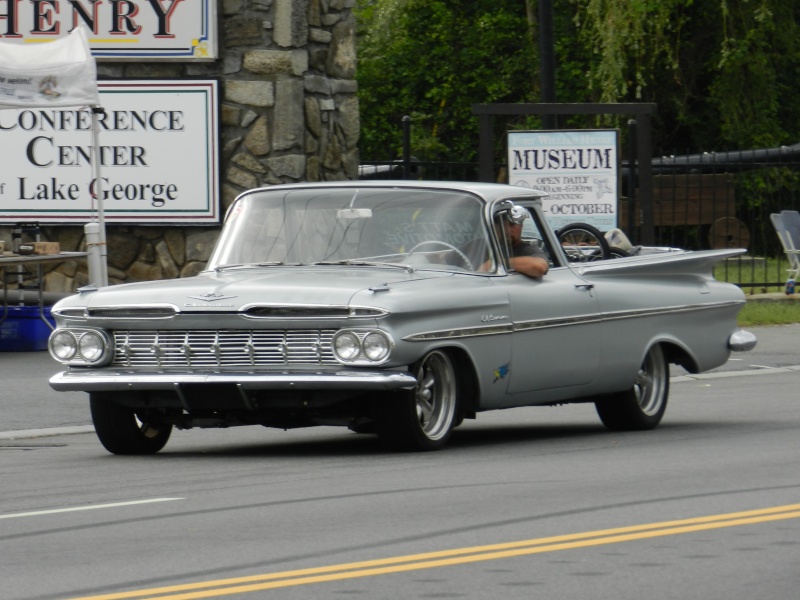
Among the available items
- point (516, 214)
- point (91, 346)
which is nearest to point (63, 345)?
point (91, 346)

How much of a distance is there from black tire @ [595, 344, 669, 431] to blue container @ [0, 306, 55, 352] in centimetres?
804

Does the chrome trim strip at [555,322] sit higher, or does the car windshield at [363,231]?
the car windshield at [363,231]

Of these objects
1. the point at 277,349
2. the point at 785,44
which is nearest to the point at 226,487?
the point at 277,349

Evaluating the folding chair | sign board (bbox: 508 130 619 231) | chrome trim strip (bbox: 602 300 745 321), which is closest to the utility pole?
sign board (bbox: 508 130 619 231)

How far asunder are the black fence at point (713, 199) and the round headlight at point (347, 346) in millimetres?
11822

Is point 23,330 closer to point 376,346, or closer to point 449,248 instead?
point 449,248

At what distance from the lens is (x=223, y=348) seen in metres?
9.84

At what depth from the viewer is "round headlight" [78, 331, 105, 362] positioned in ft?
33.3

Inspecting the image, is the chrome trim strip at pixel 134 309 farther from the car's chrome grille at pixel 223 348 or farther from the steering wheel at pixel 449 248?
the steering wheel at pixel 449 248

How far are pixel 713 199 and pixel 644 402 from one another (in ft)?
45.7

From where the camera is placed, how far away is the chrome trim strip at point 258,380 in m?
9.58

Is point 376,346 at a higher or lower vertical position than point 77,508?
higher

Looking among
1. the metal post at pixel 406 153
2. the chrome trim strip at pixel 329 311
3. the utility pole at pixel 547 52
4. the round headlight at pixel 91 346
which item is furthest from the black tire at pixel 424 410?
the metal post at pixel 406 153

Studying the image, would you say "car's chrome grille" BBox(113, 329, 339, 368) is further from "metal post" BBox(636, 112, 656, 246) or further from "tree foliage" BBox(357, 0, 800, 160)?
"tree foliage" BBox(357, 0, 800, 160)
